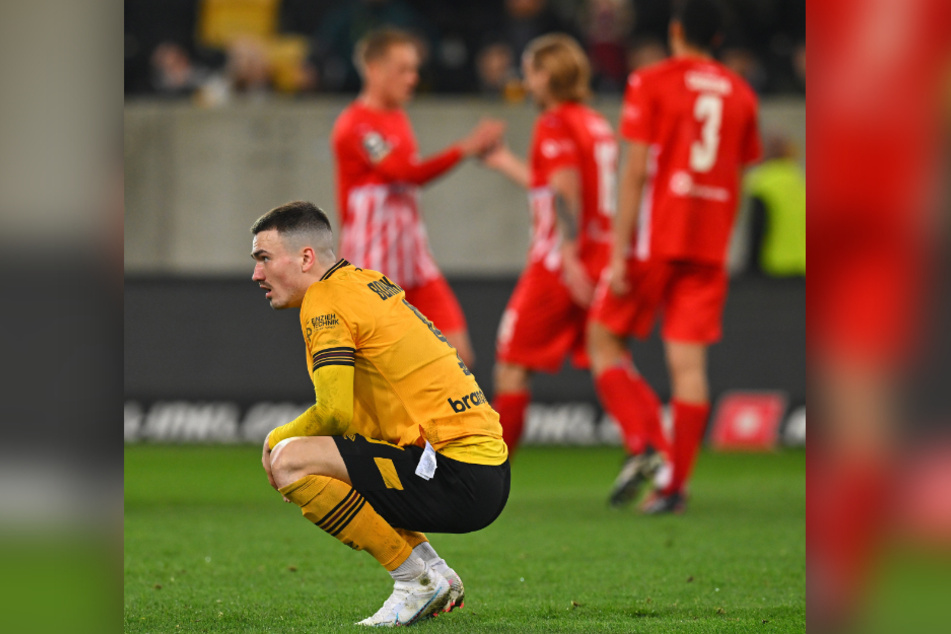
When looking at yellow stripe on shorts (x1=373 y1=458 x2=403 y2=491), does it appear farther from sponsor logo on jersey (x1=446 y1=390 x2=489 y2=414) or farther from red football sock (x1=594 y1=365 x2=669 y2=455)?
red football sock (x1=594 y1=365 x2=669 y2=455)

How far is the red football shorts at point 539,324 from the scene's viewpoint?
660cm

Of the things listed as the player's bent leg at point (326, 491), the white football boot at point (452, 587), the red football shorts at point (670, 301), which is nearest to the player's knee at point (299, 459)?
the player's bent leg at point (326, 491)

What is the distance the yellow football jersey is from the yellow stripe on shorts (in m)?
0.14

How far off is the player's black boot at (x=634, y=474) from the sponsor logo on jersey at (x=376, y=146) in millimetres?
2103

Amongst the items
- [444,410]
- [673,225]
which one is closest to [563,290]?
[673,225]

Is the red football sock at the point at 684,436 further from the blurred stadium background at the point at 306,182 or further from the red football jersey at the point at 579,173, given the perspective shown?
the blurred stadium background at the point at 306,182

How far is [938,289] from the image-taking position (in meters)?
1.24

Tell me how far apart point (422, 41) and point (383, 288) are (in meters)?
8.70

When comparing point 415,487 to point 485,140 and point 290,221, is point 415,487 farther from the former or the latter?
point 485,140

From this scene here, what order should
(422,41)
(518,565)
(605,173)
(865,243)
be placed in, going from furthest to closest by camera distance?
1. (422,41)
2. (605,173)
3. (518,565)
4. (865,243)

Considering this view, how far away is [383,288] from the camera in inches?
136

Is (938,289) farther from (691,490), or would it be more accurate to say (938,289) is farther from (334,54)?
(334,54)

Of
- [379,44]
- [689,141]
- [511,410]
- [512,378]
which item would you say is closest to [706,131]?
[689,141]

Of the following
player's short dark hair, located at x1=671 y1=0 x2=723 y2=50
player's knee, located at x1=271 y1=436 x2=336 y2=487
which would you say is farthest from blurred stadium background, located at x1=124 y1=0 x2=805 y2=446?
player's knee, located at x1=271 y1=436 x2=336 y2=487
